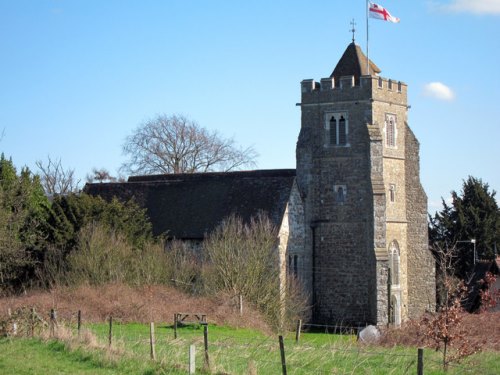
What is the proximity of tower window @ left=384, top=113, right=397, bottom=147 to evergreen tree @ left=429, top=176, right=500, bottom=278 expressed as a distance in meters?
15.2

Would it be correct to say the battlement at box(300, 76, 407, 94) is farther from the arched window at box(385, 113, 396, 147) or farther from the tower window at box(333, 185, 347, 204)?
the tower window at box(333, 185, 347, 204)

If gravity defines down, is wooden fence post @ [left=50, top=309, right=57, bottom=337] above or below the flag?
below

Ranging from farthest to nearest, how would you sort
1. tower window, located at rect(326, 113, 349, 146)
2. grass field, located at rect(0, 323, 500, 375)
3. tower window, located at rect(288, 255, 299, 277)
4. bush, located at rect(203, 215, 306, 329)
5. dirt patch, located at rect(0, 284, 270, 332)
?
tower window, located at rect(326, 113, 349, 146), tower window, located at rect(288, 255, 299, 277), bush, located at rect(203, 215, 306, 329), dirt patch, located at rect(0, 284, 270, 332), grass field, located at rect(0, 323, 500, 375)

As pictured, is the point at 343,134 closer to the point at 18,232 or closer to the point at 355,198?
the point at 355,198

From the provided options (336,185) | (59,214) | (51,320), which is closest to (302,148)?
(336,185)

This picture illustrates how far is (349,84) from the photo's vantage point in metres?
39.8

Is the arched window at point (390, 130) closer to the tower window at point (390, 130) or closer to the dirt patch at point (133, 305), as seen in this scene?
the tower window at point (390, 130)

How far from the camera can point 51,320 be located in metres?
24.5

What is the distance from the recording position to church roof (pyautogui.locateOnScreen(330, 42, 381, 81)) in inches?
1614

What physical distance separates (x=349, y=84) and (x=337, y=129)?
2.10 meters

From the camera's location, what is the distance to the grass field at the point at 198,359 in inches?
690

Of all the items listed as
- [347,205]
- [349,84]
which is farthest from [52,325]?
[349,84]

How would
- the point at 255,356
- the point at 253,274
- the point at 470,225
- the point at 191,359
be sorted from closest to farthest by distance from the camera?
the point at 191,359, the point at 255,356, the point at 253,274, the point at 470,225

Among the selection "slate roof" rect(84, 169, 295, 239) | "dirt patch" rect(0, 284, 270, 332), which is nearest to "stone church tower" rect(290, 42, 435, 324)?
"slate roof" rect(84, 169, 295, 239)
